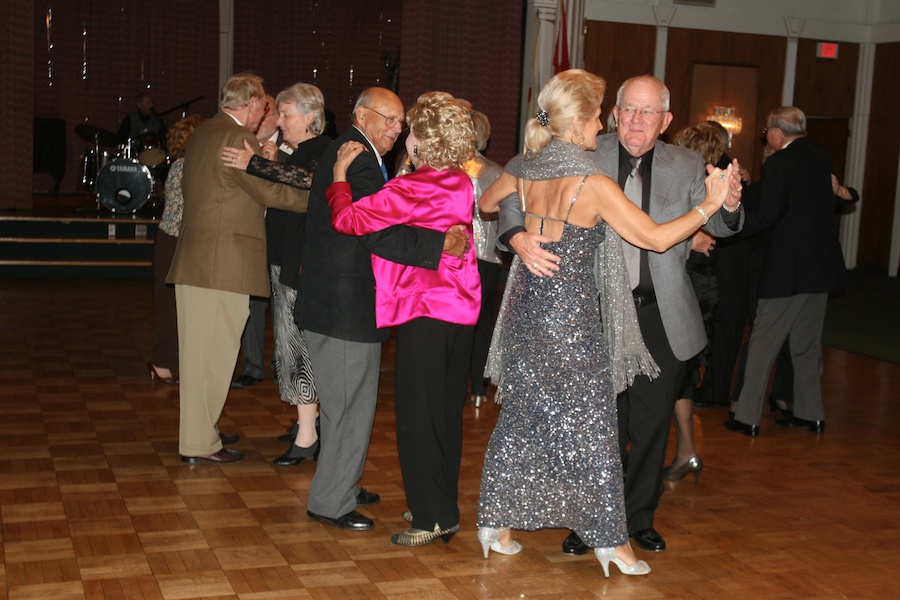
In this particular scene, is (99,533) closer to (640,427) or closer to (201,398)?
(201,398)

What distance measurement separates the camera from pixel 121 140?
12891 millimetres

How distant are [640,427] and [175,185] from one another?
Result: 340 cm

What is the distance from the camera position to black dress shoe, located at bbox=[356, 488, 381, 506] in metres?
4.09

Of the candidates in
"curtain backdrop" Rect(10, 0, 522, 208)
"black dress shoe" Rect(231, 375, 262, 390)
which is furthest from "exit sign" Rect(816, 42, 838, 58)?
"black dress shoe" Rect(231, 375, 262, 390)

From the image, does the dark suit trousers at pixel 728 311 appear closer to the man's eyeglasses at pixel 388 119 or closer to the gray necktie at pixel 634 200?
the gray necktie at pixel 634 200

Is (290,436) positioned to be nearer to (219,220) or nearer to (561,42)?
(219,220)

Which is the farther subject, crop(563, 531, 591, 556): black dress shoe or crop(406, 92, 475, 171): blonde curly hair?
crop(563, 531, 591, 556): black dress shoe

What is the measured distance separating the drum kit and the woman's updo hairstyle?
8.56m

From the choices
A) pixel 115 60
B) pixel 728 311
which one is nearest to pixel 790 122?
pixel 728 311

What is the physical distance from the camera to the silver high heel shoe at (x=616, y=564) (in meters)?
3.42

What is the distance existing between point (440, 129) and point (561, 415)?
3.26ft

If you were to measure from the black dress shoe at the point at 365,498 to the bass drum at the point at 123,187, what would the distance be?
25.5 feet

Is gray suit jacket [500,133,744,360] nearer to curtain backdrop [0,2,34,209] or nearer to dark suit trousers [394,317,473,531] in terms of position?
dark suit trousers [394,317,473,531]

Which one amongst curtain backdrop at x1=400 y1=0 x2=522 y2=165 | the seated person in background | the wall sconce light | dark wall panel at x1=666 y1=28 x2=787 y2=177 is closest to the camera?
curtain backdrop at x1=400 y1=0 x2=522 y2=165
